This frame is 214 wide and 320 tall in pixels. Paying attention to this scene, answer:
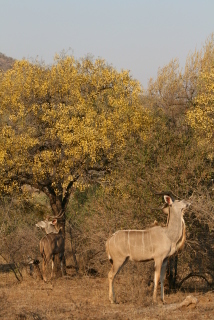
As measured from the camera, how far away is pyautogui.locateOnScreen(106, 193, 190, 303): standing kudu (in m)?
12.7

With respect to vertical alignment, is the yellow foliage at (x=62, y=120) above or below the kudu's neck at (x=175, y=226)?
above

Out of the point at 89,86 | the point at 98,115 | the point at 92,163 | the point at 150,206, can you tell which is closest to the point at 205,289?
the point at 150,206

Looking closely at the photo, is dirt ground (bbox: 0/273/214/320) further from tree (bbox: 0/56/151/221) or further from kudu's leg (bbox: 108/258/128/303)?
tree (bbox: 0/56/151/221)

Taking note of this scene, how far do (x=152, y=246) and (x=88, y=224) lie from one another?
3.46 metres

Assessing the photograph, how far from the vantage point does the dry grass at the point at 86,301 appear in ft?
36.0

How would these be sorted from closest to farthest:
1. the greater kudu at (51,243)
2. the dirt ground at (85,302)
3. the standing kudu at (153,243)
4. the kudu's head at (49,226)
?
the dirt ground at (85,302) → the standing kudu at (153,243) → the greater kudu at (51,243) → the kudu's head at (49,226)

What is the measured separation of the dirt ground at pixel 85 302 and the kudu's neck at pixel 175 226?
4.51 ft

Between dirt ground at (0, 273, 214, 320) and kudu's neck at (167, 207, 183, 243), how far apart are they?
138 cm

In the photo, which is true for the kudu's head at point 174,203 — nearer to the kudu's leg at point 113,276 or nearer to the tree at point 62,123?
the kudu's leg at point 113,276

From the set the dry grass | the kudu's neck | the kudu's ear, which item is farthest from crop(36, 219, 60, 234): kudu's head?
the kudu's ear

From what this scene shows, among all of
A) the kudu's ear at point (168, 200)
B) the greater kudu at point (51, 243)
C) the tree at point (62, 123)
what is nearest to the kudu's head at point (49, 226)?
the greater kudu at point (51, 243)

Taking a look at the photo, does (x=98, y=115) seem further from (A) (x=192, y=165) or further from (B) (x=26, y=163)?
(A) (x=192, y=165)

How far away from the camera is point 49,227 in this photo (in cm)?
1817

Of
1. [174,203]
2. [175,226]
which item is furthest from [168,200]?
[175,226]
